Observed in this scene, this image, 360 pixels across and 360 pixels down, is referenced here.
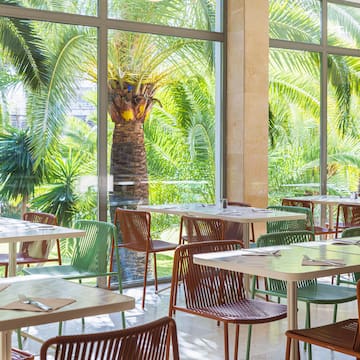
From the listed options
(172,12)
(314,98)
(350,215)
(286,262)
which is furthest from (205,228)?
(314,98)

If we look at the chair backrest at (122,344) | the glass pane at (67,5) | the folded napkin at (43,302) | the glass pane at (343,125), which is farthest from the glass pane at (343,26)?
the chair backrest at (122,344)

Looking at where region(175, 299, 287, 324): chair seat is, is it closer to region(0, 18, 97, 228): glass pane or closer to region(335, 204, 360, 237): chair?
region(0, 18, 97, 228): glass pane

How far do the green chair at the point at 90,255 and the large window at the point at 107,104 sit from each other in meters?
1.63

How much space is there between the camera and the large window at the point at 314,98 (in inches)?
340

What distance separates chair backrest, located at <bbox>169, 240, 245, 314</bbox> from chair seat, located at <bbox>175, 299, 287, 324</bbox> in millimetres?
50

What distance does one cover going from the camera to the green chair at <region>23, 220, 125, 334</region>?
4.98 m

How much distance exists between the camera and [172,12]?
7660 millimetres

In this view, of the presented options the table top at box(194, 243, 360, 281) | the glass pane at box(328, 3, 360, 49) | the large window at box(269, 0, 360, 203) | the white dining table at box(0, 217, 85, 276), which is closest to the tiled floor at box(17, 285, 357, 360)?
the white dining table at box(0, 217, 85, 276)

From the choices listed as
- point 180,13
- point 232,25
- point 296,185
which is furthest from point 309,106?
point 180,13

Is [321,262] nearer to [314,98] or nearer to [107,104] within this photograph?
[107,104]

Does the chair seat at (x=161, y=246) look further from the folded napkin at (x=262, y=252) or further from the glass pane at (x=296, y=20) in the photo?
the glass pane at (x=296, y=20)

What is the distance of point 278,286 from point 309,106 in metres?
5.01

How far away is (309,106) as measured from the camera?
900 centimetres

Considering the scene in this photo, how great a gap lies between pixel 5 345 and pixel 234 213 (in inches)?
146
